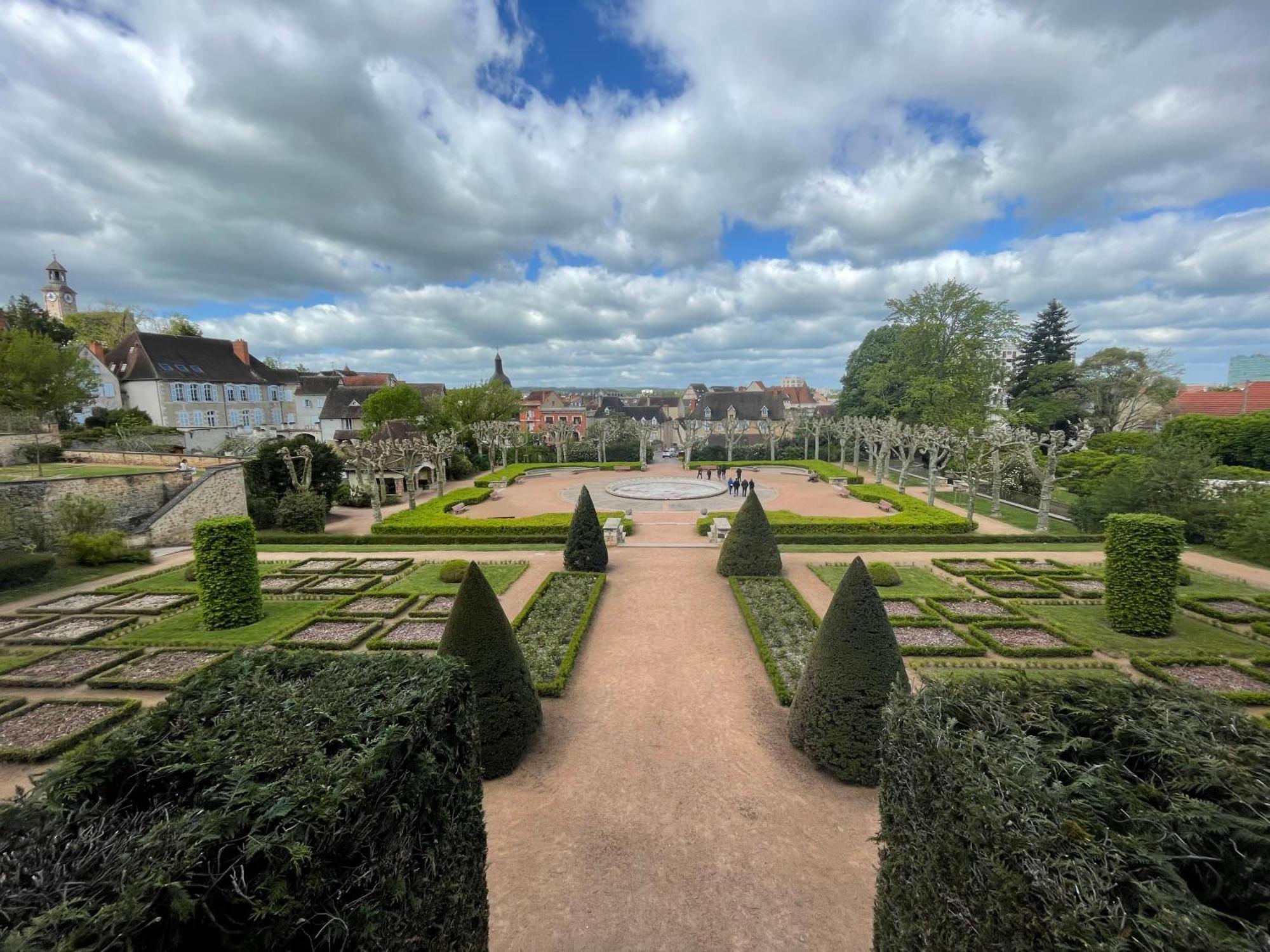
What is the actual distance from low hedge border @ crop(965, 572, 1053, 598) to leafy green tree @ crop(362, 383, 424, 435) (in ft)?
149

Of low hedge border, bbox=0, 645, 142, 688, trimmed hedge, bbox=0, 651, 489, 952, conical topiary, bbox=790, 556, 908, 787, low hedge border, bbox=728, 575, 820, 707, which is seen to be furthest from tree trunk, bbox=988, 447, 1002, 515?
low hedge border, bbox=0, 645, 142, 688

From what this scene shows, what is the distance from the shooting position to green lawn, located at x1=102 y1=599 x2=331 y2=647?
43.3ft

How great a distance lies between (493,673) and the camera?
8.64 m

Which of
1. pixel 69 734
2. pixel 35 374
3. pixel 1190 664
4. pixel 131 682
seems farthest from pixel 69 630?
pixel 35 374

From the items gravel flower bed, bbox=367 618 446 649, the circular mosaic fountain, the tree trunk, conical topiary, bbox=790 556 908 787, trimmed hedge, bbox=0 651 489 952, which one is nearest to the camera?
trimmed hedge, bbox=0 651 489 952

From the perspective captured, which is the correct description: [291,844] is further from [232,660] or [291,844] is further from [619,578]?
[619,578]

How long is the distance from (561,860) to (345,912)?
4.17m

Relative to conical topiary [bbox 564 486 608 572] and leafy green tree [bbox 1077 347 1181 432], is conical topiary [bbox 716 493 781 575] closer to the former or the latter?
conical topiary [bbox 564 486 608 572]

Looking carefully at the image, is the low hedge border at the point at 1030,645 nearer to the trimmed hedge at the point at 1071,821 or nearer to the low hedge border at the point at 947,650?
the low hedge border at the point at 947,650

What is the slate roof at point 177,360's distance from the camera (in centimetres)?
4394

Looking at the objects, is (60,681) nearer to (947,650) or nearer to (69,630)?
(69,630)

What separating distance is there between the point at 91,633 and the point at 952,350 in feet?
163

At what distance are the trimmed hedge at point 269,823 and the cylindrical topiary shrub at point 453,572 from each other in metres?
12.8

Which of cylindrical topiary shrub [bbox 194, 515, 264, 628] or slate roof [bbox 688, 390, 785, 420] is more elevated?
slate roof [bbox 688, 390, 785, 420]
